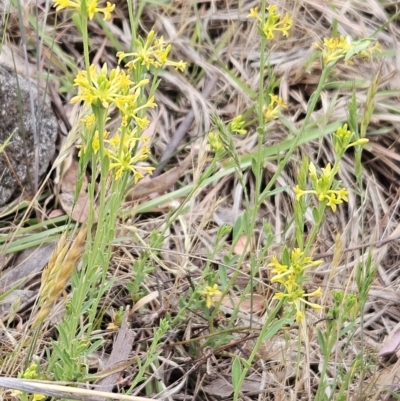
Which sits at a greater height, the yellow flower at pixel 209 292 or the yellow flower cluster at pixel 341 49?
the yellow flower cluster at pixel 341 49

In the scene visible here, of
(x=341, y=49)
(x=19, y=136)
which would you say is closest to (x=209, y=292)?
(x=341, y=49)

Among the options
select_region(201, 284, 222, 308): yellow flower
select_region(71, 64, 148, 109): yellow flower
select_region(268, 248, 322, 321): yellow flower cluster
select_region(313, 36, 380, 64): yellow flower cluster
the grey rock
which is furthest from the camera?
the grey rock

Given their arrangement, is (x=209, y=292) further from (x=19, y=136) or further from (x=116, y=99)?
(x=19, y=136)

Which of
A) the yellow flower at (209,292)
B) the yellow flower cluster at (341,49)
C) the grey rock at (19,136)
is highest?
the yellow flower cluster at (341,49)

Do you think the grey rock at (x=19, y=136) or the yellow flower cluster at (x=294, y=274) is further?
the grey rock at (x=19, y=136)

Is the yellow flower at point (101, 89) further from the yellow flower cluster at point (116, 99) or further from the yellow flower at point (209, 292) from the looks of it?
the yellow flower at point (209, 292)

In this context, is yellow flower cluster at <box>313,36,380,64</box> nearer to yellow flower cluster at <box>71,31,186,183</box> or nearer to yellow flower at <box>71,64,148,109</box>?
yellow flower cluster at <box>71,31,186,183</box>

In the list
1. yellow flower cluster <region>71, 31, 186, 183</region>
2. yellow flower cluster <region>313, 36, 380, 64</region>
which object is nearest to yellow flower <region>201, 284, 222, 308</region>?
yellow flower cluster <region>71, 31, 186, 183</region>

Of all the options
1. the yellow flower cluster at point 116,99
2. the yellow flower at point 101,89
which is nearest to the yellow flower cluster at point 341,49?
the yellow flower cluster at point 116,99
